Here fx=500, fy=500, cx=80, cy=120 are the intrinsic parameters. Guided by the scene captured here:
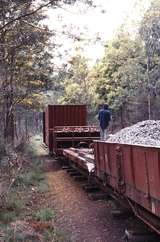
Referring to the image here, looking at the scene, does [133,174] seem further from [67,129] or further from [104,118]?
[67,129]

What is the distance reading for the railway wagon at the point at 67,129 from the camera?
69.4ft

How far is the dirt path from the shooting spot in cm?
907

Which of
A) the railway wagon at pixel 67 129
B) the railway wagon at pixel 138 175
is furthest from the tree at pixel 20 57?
the railway wagon at pixel 138 175

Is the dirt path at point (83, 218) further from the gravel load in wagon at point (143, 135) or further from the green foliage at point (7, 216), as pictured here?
the gravel load in wagon at point (143, 135)

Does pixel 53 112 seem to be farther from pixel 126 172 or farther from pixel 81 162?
pixel 126 172

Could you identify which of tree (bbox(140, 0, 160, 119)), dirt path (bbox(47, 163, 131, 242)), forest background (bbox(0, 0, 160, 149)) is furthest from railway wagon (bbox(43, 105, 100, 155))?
tree (bbox(140, 0, 160, 119))

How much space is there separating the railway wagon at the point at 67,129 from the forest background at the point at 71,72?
82.2 inches

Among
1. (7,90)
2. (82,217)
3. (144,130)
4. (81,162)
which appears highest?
(7,90)

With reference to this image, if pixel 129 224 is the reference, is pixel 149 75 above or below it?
above

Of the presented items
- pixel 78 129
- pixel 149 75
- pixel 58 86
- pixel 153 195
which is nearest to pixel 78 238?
pixel 153 195

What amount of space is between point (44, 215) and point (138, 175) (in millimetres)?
3942

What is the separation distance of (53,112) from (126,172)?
Result: 17.0 metres

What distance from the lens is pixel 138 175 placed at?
696cm

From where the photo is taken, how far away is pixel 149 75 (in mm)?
41094
